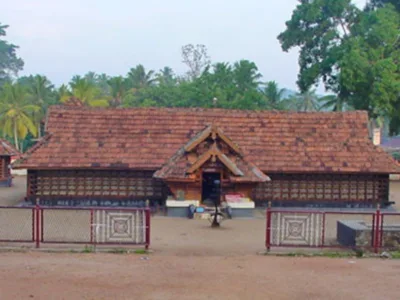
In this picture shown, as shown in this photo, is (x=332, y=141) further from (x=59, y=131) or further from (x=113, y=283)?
(x=113, y=283)

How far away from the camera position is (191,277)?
32.9ft

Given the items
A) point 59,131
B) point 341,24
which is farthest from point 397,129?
point 59,131

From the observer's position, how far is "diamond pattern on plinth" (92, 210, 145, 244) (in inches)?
480

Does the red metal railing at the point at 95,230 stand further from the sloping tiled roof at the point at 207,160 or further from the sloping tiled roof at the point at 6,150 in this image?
the sloping tiled roof at the point at 6,150

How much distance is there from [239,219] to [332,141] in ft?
21.9

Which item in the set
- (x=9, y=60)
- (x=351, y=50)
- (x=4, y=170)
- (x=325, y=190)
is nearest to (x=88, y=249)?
(x=325, y=190)

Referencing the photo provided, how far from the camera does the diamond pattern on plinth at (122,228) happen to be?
1219 cm

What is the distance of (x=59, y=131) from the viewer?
22.1 m

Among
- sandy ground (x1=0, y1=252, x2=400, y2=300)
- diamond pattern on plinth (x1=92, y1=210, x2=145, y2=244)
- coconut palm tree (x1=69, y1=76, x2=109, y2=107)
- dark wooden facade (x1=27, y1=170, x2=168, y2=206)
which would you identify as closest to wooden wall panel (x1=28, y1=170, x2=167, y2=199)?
dark wooden facade (x1=27, y1=170, x2=168, y2=206)

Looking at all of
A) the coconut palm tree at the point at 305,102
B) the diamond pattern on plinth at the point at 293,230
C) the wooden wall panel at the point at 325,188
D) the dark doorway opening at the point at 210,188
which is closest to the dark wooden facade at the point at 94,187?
the dark doorway opening at the point at 210,188

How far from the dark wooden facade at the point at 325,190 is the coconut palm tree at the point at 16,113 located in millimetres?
26512

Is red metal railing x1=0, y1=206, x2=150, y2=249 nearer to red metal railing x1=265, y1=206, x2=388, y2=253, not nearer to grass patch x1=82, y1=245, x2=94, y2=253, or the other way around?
grass patch x1=82, y1=245, x2=94, y2=253

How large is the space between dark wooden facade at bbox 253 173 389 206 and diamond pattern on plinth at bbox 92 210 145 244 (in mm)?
9897

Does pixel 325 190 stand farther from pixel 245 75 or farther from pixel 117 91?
pixel 117 91
